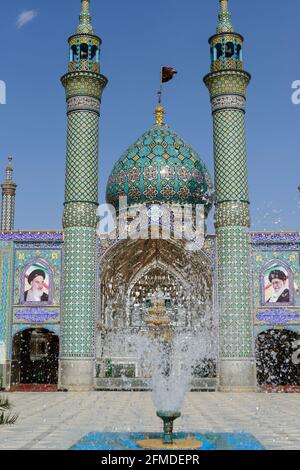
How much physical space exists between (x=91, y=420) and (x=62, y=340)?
6898 millimetres

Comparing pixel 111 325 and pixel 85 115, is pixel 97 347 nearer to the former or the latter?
pixel 111 325

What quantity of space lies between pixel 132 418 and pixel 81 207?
784 centimetres

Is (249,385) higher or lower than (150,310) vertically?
lower

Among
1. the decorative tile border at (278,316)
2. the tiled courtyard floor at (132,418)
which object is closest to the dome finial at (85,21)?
the decorative tile border at (278,316)

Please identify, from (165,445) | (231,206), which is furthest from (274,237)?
(165,445)

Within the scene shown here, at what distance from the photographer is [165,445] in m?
5.27

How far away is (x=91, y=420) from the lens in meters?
7.79

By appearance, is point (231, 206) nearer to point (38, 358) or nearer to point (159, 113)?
point (159, 113)

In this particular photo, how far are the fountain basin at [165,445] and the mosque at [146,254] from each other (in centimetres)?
802

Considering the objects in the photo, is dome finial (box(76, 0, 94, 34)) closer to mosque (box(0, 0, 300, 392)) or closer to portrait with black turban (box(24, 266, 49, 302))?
mosque (box(0, 0, 300, 392))

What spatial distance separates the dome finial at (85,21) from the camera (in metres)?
16.2

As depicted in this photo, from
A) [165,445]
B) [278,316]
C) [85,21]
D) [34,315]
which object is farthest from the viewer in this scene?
[85,21]

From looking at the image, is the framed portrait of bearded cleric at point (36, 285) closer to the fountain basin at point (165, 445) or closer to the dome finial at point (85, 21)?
the dome finial at point (85, 21)
